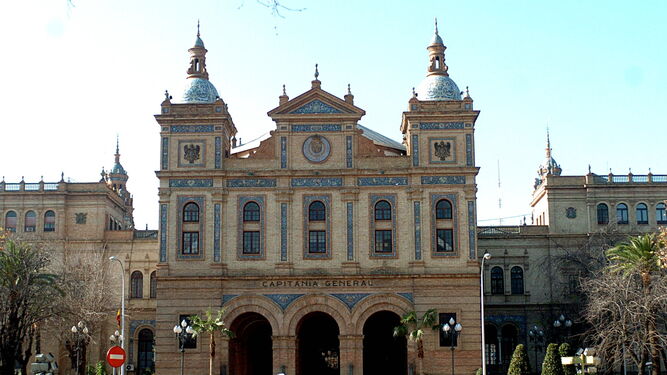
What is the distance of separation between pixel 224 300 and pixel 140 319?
18.3 metres

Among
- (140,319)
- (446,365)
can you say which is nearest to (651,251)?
(446,365)

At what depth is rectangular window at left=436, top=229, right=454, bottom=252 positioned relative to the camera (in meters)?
57.5

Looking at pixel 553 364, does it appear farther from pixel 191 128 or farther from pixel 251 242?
pixel 191 128

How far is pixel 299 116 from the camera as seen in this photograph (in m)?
58.6

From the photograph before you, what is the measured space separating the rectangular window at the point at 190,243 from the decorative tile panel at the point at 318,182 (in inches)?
268

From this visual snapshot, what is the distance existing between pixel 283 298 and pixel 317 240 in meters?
4.12

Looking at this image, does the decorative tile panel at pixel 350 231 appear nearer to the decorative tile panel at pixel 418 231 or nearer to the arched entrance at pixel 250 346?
the decorative tile panel at pixel 418 231

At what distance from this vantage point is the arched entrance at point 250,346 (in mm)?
59219

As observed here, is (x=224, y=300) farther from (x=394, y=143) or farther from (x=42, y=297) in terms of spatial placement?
(x=394, y=143)

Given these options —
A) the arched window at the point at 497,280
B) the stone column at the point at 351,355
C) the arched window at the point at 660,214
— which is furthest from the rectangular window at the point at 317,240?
the arched window at the point at 660,214

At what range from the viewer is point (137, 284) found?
245ft

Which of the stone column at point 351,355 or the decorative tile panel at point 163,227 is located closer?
the stone column at point 351,355

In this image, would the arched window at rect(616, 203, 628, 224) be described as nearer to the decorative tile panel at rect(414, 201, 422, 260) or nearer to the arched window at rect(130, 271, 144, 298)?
the decorative tile panel at rect(414, 201, 422, 260)

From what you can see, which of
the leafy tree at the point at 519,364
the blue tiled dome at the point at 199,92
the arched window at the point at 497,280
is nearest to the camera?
the leafy tree at the point at 519,364
